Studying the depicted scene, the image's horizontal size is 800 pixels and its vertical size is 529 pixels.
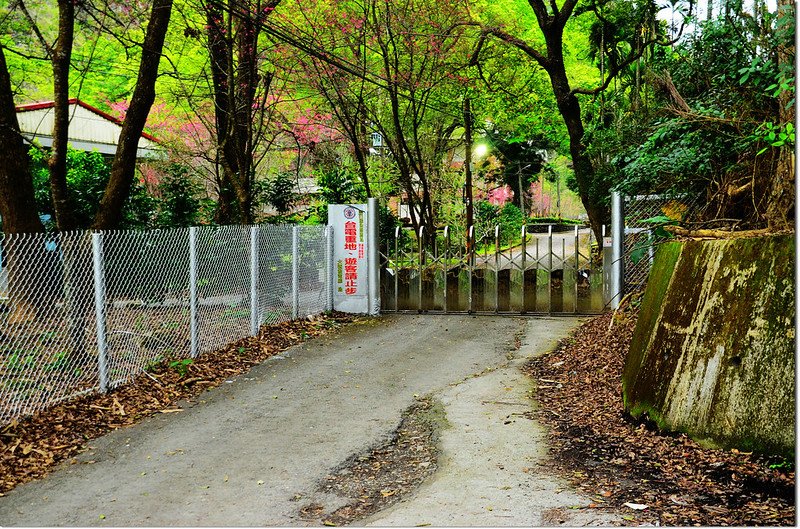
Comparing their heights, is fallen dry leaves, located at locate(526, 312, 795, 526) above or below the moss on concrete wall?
below

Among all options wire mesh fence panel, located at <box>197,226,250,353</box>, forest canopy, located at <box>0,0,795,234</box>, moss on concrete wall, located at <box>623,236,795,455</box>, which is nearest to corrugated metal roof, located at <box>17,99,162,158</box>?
forest canopy, located at <box>0,0,795,234</box>

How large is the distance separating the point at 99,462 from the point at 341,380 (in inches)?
130

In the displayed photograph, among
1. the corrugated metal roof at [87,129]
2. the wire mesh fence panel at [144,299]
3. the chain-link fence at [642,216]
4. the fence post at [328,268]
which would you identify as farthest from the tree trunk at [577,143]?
the corrugated metal roof at [87,129]

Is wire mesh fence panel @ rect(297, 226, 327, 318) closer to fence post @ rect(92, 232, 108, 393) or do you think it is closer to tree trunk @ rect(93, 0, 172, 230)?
tree trunk @ rect(93, 0, 172, 230)

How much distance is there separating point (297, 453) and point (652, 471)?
2.65 m

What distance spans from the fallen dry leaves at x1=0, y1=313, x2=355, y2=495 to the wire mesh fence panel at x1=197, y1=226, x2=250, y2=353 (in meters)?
0.22

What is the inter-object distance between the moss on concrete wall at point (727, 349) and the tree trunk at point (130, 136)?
637 cm

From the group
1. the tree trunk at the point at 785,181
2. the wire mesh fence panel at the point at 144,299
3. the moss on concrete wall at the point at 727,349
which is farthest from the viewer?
the wire mesh fence panel at the point at 144,299

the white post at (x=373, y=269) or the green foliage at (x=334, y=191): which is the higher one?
the green foliage at (x=334, y=191)

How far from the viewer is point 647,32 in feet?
47.3

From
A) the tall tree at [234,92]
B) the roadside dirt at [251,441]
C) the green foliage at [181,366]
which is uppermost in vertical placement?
the tall tree at [234,92]

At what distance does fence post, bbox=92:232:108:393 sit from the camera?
23.5 feet

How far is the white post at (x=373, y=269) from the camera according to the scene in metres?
13.5

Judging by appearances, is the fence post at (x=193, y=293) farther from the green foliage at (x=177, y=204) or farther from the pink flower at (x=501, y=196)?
the pink flower at (x=501, y=196)
